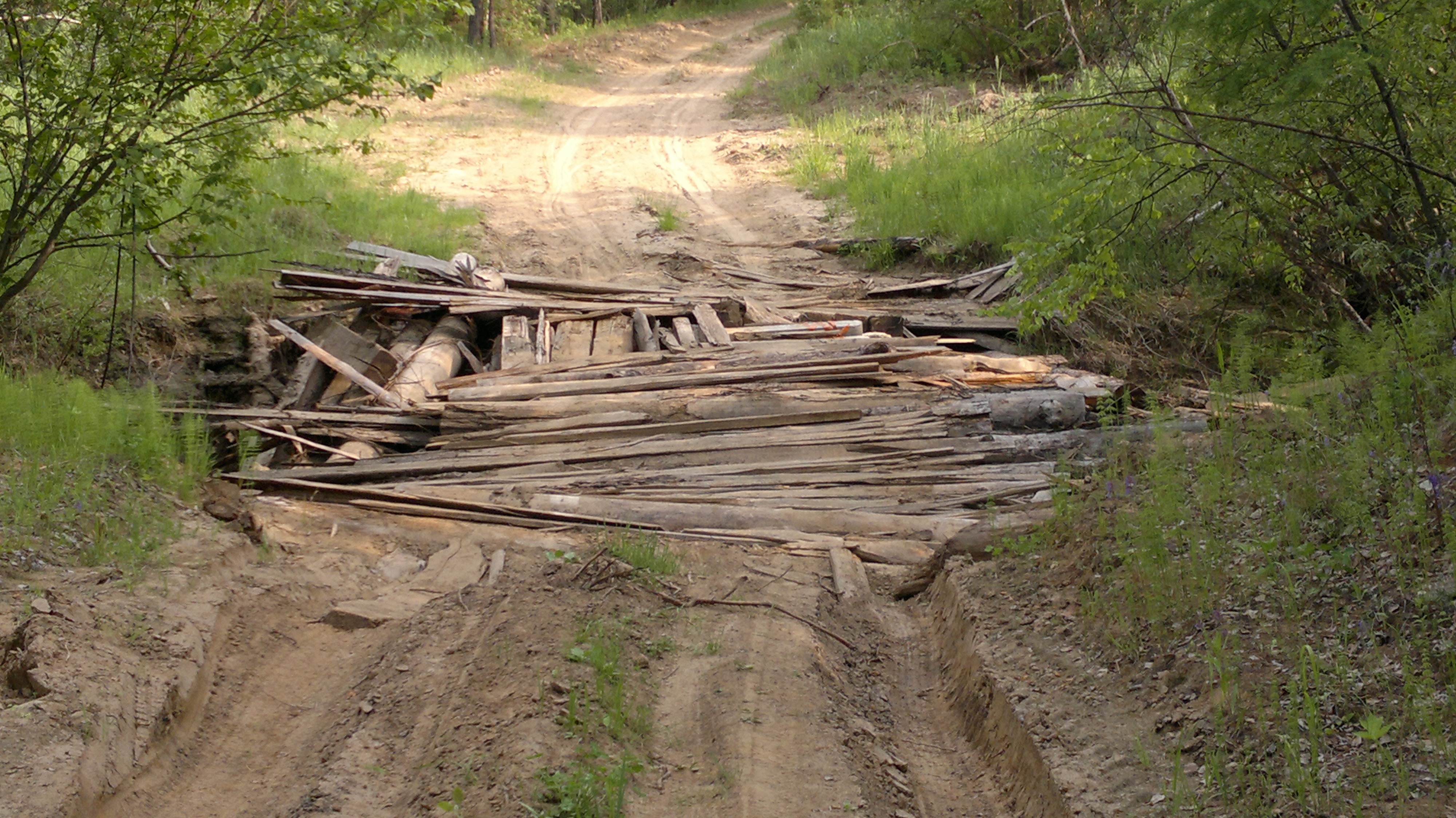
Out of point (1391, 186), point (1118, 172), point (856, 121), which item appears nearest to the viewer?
point (1118, 172)

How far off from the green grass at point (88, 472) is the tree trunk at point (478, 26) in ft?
78.9

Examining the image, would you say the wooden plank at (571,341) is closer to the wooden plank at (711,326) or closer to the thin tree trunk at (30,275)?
the wooden plank at (711,326)

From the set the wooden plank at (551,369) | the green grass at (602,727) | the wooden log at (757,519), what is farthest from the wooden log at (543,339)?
the green grass at (602,727)

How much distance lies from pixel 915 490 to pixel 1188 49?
3.61 metres

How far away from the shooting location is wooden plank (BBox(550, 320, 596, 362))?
34.4 feet

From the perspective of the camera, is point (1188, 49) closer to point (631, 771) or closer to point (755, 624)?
point (755, 624)

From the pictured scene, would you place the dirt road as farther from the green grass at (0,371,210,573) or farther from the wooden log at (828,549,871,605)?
the green grass at (0,371,210,573)

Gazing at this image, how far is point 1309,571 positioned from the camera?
4.42 metres

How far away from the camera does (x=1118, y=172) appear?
6.56 meters

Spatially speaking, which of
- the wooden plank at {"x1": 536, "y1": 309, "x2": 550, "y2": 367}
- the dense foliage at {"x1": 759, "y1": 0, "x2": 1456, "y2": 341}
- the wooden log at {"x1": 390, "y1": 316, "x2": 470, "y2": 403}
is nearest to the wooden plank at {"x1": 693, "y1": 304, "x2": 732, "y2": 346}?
the wooden plank at {"x1": 536, "y1": 309, "x2": 550, "y2": 367}

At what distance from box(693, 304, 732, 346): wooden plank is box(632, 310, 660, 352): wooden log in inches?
18.9

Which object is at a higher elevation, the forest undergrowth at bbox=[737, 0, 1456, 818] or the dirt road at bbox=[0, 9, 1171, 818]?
the forest undergrowth at bbox=[737, 0, 1456, 818]

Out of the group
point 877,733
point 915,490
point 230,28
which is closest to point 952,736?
point 877,733

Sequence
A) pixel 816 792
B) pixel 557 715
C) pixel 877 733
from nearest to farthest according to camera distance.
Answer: pixel 816 792, pixel 557 715, pixel 877 733
